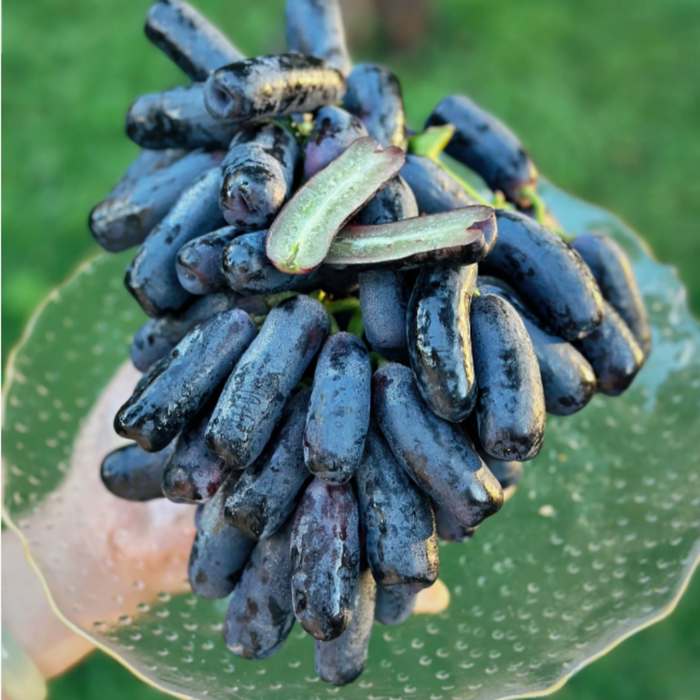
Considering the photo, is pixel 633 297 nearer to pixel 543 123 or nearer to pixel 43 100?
pixel 543 123

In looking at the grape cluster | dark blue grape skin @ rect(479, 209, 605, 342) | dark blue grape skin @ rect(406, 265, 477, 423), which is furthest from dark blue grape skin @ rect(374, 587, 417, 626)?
dark blue grape skin @ rect(479, 209, 605, 342)

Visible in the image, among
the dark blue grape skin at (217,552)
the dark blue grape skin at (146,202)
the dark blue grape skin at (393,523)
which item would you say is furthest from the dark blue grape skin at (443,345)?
the dark blue grape skin at (146,202)

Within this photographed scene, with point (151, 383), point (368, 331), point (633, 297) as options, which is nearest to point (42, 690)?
point (151, 383)

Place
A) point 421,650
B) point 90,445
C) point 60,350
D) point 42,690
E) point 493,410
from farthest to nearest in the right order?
1. point 60,350
2. point 90,445
3. point 42,690
4. point 421,650
5. point 493,410

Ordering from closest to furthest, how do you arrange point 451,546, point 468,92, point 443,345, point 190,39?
point 443,345
point 190,39
point 451,546
point 468,92

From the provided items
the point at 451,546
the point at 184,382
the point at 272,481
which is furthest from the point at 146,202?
the point at 451,546

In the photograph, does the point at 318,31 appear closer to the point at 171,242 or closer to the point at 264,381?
the point at 171,242

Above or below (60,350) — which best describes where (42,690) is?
below

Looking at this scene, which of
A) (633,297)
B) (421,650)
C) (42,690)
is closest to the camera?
(633,297)
